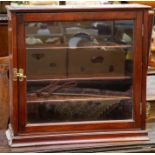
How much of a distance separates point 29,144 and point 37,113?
0.35 ft

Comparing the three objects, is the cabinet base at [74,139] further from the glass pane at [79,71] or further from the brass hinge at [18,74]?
the brass hinge at [18,74]

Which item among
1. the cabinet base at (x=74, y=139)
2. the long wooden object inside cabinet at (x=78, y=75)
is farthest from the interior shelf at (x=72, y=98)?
the cabinet base at (x=74, y=139)

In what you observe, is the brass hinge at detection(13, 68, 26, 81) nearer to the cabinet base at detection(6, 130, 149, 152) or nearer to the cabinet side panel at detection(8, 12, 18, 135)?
the cabinet side panel at detection(8, 12, 18, 135)

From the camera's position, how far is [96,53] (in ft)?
4.42

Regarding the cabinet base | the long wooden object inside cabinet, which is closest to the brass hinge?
the long wooden object inside cabinet

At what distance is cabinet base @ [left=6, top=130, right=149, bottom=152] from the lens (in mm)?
1318

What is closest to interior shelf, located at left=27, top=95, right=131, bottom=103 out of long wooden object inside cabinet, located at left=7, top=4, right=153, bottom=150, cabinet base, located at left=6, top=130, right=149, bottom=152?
long wooden object inside cabinet, located at left=7, top=4, right=153, bottom=150

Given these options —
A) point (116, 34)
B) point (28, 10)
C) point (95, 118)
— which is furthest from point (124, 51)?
point (28, 10)

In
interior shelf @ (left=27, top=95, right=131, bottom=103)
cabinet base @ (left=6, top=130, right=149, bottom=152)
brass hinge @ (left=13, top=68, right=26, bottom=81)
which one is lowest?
cabinet base @ (left=6, top=130, right=149, bottom=152)

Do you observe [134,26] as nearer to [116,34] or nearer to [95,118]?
[116,34]

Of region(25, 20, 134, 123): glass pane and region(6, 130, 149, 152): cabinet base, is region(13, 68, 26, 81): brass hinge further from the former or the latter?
region(6, 130, 149, 152): cabinet base

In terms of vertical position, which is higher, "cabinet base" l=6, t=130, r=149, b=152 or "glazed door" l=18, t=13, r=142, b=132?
"glazed door" l=18, t=13, r=142, b=132

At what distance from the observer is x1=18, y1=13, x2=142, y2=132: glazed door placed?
51.0 inches

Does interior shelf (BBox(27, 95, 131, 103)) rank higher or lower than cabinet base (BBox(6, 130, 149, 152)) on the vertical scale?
higher
